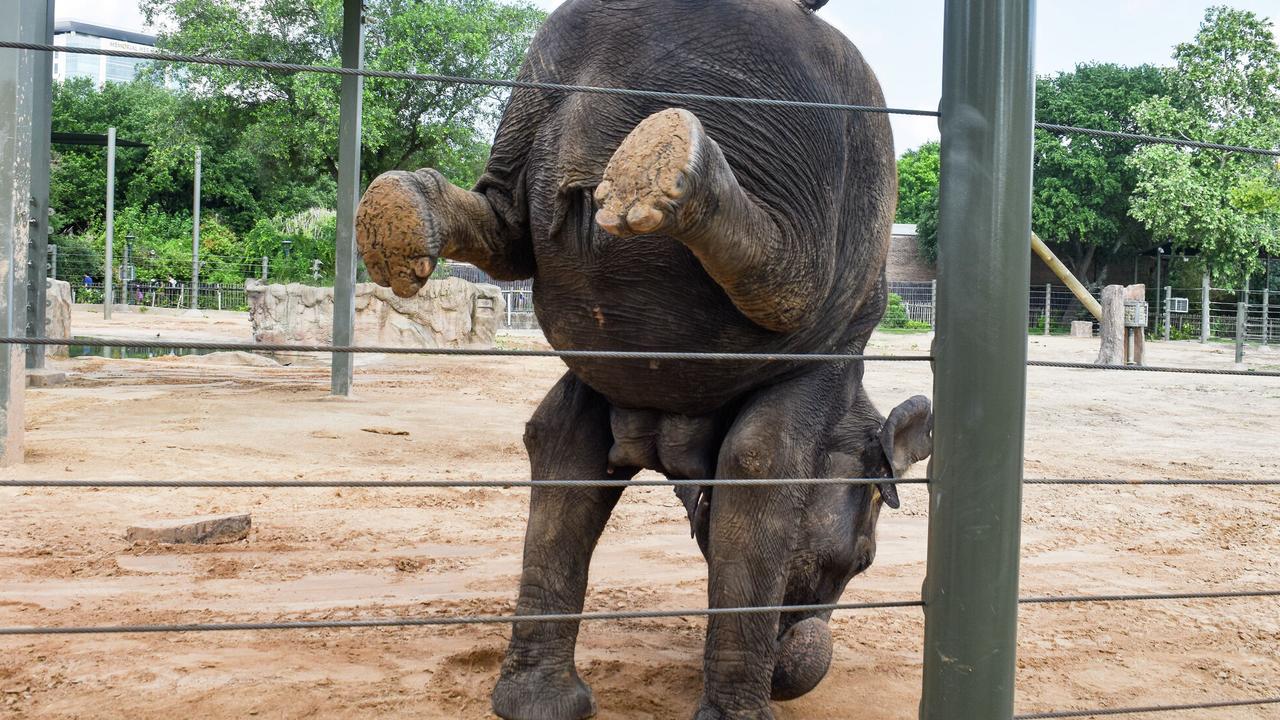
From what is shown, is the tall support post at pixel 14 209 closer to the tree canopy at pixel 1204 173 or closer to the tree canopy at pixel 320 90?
the tree canopy at pixel 320 90

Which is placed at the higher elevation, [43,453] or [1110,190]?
[1110,190]

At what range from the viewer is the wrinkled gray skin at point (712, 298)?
232 centimetres

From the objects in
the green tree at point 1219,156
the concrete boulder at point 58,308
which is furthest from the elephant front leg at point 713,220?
the green tree at point 1219,156

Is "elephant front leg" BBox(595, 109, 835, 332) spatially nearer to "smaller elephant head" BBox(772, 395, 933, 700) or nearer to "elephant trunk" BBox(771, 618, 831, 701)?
"smaller elephant head" BBox(772, 395, 933, 700)

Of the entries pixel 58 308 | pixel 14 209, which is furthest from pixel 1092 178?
pixel 14 209

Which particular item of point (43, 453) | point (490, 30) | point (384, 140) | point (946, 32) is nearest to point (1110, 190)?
point (490, 30)

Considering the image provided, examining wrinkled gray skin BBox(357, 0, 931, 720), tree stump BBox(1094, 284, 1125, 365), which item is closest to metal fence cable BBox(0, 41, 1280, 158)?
wrinkled gray skin BBox(357, 0, 931, 720)

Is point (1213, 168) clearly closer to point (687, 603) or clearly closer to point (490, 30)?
point (490, 30)

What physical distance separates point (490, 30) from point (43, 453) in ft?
58.9

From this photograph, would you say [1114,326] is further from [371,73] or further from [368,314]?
[371,73]

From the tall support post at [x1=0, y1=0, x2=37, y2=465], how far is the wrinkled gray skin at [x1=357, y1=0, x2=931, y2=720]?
472 centimetres

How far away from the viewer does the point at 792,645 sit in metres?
2.83

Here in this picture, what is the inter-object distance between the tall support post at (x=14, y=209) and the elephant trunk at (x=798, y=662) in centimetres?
508

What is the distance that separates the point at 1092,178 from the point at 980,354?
39.0 meters
